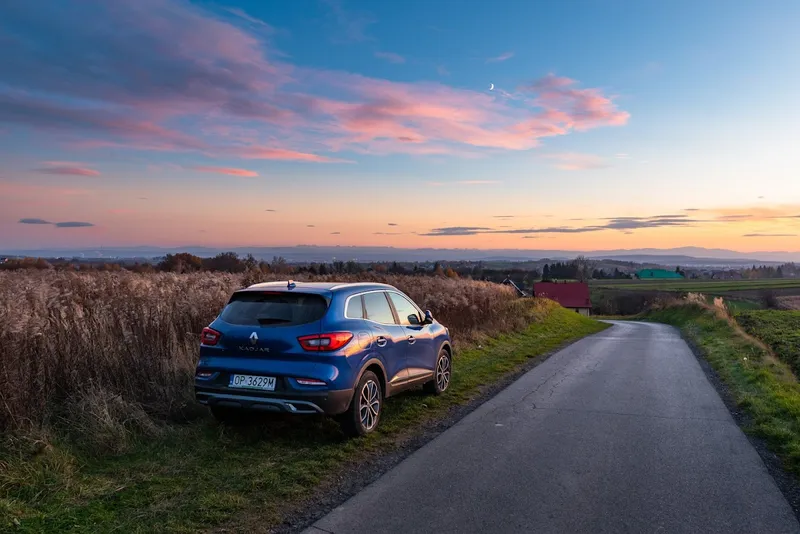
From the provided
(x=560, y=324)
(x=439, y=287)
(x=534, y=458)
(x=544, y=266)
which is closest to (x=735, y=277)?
(x=544, y=266)

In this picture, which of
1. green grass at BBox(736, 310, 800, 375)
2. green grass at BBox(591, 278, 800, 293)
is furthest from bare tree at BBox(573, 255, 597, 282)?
green grass at BBox(736, 310, 800, 375)

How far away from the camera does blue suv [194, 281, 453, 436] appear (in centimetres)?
668

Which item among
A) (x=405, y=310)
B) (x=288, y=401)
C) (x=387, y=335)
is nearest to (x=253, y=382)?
(x=288, y=401)

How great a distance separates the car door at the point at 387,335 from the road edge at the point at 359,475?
2.65ft

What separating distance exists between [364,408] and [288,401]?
1113 millimetres

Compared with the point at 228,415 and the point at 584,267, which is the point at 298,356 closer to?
the point at 228,415

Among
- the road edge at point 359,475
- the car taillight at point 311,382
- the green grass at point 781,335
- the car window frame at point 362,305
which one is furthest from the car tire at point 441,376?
the green grass at point 781,335

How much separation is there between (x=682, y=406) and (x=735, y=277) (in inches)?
5541

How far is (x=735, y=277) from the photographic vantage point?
5197 inches

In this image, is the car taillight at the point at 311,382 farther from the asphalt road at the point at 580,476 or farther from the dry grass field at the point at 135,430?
the asphalt road at the point at 580,476

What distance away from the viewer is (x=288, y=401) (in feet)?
21.8

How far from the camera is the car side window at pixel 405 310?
8.90 metres

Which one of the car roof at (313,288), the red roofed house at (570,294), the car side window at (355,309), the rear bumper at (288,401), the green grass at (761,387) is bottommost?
the red roofed house at (570,294)

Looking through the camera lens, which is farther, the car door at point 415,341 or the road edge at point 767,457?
the car door at point 415,341
